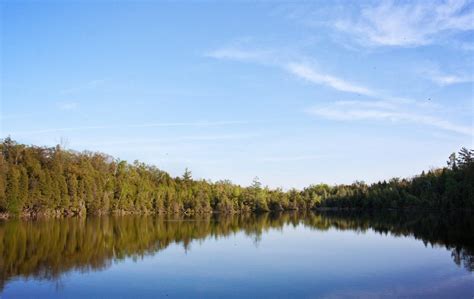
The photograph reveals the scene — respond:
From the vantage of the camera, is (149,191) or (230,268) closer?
(230,268)

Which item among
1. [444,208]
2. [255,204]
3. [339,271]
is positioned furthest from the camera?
[255,204]

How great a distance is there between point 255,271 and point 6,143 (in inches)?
2809

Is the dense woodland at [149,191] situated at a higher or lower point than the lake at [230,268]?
higher

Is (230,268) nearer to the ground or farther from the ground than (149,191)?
nearer to the ground

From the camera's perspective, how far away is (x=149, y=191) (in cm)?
11750

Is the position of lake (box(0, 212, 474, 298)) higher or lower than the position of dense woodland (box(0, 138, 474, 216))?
lower

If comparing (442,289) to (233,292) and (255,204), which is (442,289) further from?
(255,204)

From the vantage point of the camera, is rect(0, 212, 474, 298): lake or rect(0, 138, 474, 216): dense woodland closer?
rect(0, 212, 474, 298): lake

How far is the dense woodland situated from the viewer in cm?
8056

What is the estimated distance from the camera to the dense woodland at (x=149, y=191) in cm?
8056

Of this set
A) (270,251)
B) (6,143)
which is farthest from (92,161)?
(270,251)

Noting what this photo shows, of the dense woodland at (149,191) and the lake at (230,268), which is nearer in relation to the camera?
the lake at (230,268)

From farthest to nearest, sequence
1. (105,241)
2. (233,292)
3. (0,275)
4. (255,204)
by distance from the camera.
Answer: (255,204), (105,241), (0,275), (233,292)

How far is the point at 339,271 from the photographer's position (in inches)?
1086
